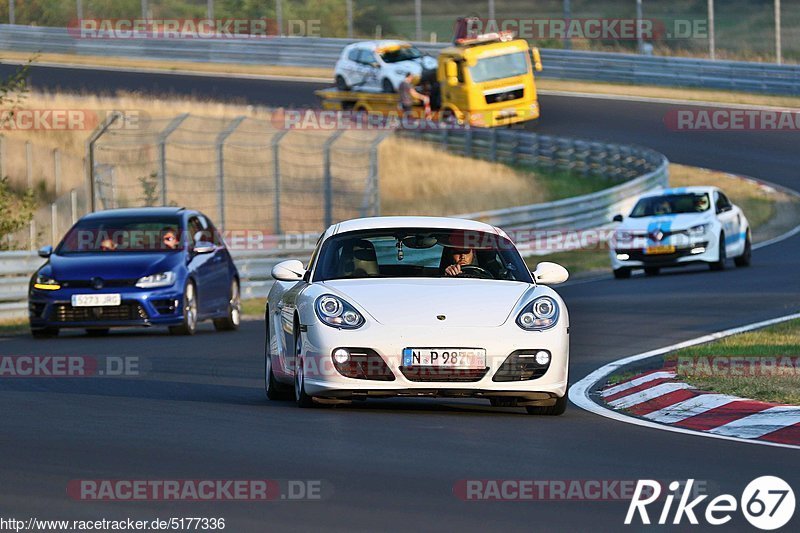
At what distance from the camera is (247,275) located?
2678cm

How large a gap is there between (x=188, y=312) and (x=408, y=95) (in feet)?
80.7

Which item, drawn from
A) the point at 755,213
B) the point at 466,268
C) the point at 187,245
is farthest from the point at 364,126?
the point at 466,268

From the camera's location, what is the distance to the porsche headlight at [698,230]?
2645 centimetres

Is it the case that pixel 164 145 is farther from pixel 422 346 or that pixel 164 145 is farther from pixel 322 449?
pixel 322 449

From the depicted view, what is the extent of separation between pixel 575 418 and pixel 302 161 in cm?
2514

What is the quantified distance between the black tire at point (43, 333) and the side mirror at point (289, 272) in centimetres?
781

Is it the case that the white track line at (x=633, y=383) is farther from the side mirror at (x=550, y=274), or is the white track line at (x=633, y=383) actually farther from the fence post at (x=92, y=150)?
the fence post at (x=92, y=150)

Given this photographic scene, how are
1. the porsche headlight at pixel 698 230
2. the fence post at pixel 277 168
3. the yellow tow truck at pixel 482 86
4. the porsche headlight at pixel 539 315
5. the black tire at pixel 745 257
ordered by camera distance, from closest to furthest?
the porsche headlight at pixel 539 315 < the porsche headlight at pixel 698 230 < the black tire at pixel 745 257 < the fence post at pixel 277 168 < the yellow tow truck at pixel 482 86

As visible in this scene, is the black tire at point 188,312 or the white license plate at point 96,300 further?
the black tire at point 188,312

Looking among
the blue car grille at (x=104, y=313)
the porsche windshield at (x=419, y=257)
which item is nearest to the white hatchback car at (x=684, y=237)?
the blue car grille at (x=104, y=313)

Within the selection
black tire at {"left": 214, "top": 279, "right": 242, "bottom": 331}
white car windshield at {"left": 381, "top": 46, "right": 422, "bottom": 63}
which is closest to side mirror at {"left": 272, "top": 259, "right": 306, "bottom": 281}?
black tire at {"left": 214, "top": 279, "right": 242, "bottom": 331}

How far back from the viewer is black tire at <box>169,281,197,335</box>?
18828mm

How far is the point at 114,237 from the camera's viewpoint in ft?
63.9

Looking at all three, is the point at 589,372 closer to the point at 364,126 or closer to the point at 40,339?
the point at 40,339
